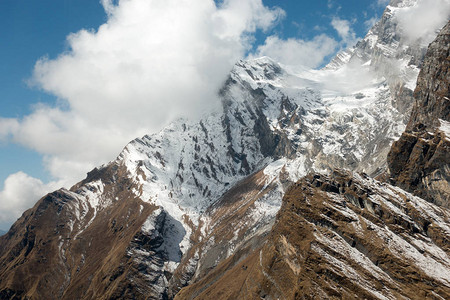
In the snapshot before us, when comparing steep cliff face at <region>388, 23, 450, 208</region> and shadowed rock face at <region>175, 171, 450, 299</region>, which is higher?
steep cliff face at <region>388, 23, 450, 208</region>

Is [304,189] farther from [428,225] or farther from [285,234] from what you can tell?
[428,225]

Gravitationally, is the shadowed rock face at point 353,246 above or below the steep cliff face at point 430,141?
below

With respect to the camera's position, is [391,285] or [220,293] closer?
[391,285]

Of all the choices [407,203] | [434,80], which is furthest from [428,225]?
[434,80]

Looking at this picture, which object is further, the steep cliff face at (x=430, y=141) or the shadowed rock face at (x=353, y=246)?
the steep cliff face at (x=430, y=141)

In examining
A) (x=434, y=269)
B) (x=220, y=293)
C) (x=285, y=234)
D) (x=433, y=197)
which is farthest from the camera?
(x=220, y=293)

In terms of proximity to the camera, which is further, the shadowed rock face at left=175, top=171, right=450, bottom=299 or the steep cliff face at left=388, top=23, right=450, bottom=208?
the steep cliff face at left=388, top=23, right=450, bottom=208
